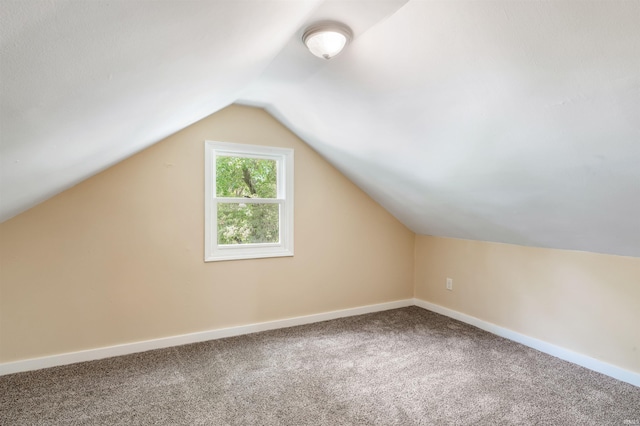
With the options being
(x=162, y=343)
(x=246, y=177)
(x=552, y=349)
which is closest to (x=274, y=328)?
(x=162, y=343)

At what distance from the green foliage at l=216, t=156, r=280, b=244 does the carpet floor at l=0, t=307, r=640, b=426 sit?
988 mm

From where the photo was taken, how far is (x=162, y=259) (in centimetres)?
310

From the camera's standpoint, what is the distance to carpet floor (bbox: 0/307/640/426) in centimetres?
212

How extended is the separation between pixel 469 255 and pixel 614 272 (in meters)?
1.27

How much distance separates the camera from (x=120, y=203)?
2951 millimetres

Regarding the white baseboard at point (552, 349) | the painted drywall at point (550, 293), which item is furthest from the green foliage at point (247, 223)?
the white baseboard at point (552, 349)

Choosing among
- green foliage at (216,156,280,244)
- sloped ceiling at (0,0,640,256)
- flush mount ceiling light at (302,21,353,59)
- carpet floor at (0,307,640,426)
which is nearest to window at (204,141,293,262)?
green foliage at (216,156,280,244)

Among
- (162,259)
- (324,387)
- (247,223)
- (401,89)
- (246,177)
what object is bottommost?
(324,387)

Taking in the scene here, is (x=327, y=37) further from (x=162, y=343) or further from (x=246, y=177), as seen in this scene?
(x=162, y=343)

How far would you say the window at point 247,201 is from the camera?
333 cm

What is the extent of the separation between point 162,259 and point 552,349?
338 centimetres

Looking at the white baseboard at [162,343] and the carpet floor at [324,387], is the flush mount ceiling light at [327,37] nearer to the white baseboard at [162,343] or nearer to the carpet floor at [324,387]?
the carpet floor at [324,387]

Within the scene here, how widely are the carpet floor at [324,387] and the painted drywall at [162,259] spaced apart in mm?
281

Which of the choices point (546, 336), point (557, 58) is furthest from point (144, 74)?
point (546, 336)
